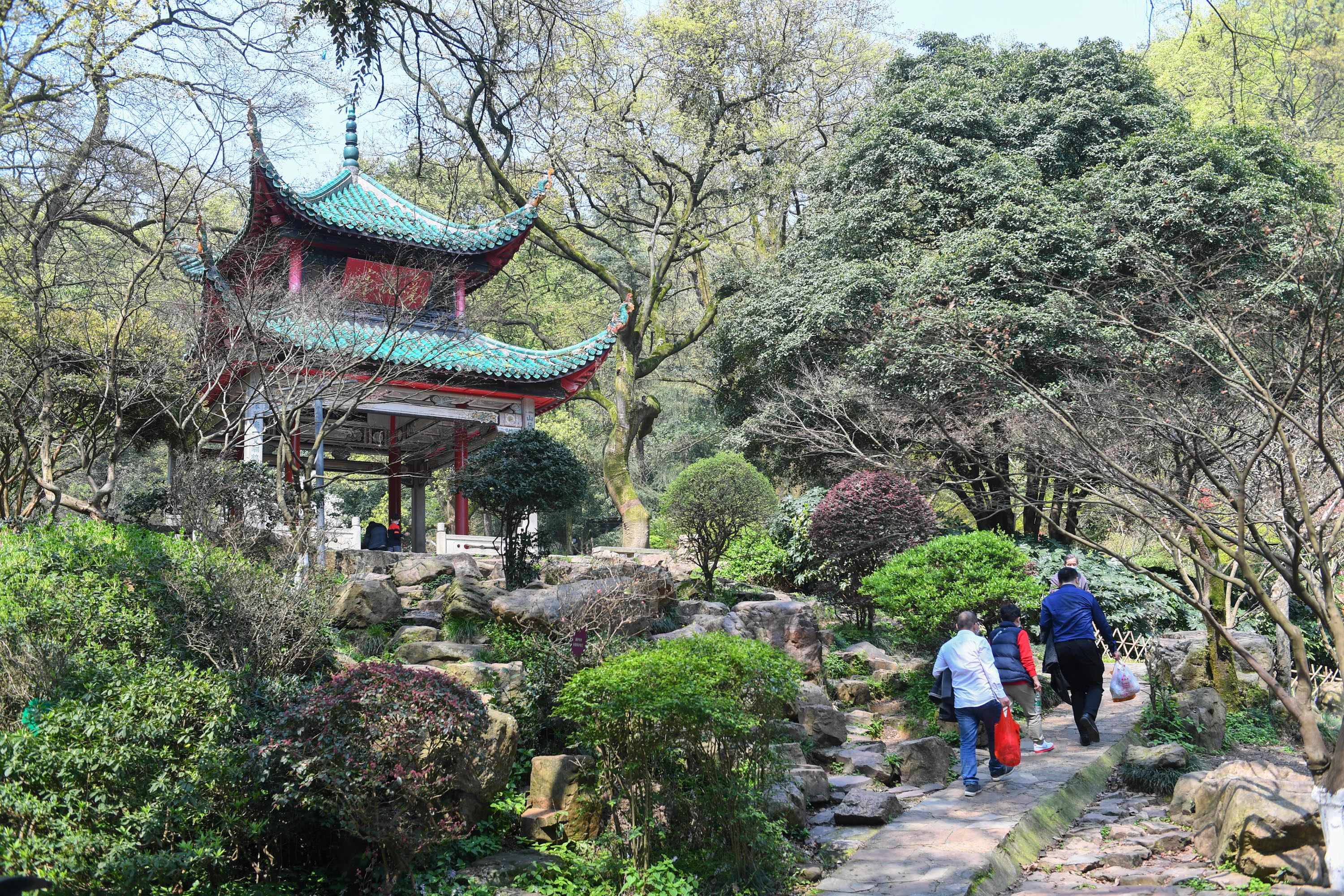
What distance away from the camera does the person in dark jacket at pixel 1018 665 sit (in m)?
7.64

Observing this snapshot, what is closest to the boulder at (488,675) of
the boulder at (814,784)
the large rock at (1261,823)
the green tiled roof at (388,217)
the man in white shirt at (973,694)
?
the boulder at (814,784)

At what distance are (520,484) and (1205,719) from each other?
6.59 m

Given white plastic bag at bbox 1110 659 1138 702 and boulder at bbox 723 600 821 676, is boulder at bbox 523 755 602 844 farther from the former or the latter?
white plastic bag at bbox 1110 659 1138 702

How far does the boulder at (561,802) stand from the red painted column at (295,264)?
994cm

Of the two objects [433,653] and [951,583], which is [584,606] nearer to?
[433,653]

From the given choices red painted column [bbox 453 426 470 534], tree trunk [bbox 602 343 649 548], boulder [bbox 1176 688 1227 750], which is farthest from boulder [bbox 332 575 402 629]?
tree trunk [bbox 602 343 649 548]

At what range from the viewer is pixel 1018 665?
25.0 feet

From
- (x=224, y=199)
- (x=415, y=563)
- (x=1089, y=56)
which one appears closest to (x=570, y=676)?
(x=415, y=563)

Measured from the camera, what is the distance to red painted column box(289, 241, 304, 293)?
46.1 ft

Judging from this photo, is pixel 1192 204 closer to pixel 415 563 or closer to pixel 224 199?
pixel 415 563

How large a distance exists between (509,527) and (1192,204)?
10908 mm

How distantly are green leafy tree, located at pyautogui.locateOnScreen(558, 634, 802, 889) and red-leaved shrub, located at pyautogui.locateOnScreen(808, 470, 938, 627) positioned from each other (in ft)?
20.3

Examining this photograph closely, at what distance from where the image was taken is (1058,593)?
7965mm

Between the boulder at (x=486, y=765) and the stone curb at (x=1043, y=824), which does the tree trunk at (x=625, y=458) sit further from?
the boulder at (x=486, y=765)
